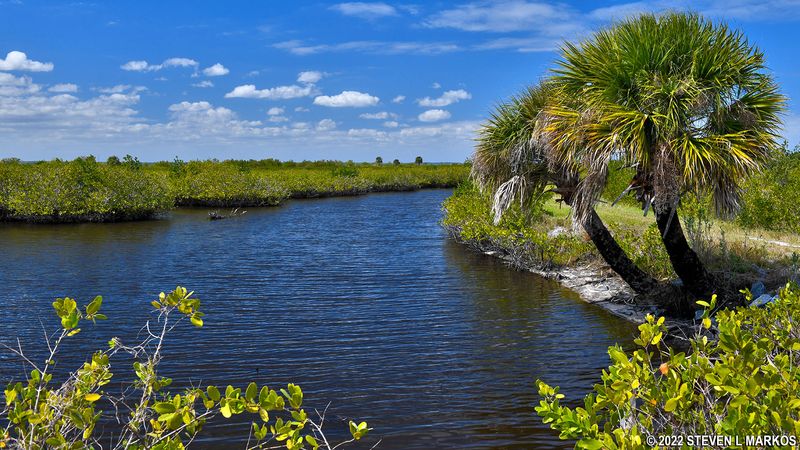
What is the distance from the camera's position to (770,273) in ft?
42.1

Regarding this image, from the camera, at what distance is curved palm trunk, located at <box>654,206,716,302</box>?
11625mm

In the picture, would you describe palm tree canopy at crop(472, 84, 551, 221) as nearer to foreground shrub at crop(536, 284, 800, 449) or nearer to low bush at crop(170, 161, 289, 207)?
foreground shrub at crop(536, 284, 800, 449)

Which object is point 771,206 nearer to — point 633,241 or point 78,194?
point 633,241

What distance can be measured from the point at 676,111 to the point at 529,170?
367 centimetres

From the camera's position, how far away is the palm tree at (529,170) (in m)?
13.0

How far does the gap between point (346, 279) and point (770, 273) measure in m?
11.0

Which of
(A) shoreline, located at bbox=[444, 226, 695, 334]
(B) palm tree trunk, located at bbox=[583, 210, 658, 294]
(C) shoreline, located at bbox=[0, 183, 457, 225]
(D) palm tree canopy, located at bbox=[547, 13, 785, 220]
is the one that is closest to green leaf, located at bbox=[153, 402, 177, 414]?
(D) palm tree canopy, located at bbox=[547, 13, 785, 220]

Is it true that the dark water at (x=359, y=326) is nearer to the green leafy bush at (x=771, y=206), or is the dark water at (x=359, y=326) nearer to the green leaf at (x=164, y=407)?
the green leaf at (x=164, y=407)

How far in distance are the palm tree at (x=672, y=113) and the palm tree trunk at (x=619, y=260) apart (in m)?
1.60

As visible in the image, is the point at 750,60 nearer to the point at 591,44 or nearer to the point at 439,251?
the point at 591,44

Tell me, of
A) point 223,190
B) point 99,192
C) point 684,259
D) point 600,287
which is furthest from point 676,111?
point 223,190

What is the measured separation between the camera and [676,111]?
1019cm

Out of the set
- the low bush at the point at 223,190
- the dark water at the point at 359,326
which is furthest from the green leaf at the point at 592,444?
the low bush at the point at 223,190

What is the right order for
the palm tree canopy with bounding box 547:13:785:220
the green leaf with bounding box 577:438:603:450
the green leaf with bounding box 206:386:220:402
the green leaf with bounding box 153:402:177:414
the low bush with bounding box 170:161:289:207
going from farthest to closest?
the low bush with bounding box 170:161:289:207 < the palm tree canopy with bounding box 547:13:785:220 < the green leaf with bounding box 206:386:220:402 < the green leaf with bounding box 153:402:177:414 < the green leaf with bounding box 577:438:603:450
